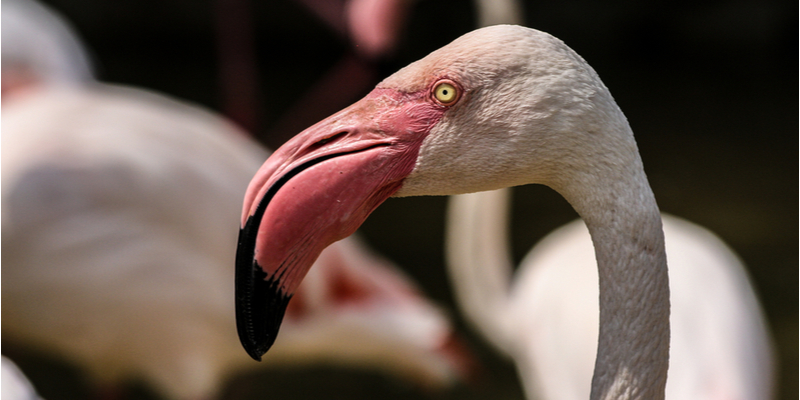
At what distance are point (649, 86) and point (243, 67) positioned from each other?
5135mm


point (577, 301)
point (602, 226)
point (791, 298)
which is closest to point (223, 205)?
point (577, 301)

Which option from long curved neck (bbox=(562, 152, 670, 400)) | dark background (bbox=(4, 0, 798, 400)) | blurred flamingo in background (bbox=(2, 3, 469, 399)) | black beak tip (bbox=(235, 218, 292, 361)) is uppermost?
long curved neck (bbox=(562, 152, 670, 400))

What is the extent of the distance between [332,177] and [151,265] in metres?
1.90

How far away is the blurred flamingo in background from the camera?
2.66 metres

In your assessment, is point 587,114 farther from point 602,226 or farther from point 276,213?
point 276,213

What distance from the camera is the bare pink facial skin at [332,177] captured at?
3.58 feet

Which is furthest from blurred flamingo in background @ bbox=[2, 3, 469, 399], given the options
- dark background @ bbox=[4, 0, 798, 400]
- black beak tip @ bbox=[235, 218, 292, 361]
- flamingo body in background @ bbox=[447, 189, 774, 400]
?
black beak tip @ bbox=[235, 218, 292, 361]

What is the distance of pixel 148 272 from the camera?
110 inches

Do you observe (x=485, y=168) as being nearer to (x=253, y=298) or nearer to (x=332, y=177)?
(x=332, y=177)

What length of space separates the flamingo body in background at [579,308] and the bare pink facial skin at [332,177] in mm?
1302

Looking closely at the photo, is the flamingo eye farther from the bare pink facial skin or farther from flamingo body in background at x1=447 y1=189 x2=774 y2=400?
flamingo body in background at x1=447 y1=189 x2=774 y2=400

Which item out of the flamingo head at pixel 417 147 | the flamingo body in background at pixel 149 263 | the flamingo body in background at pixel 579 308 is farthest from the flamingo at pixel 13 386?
the flamingo body in background at pixel 579 308

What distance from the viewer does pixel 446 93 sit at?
1092 mm

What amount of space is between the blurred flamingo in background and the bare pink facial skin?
Answer: 70.3 inches
